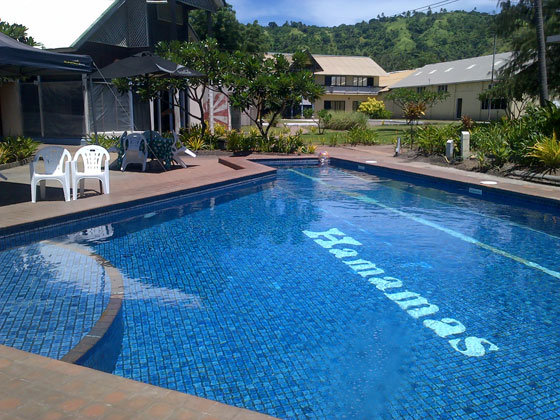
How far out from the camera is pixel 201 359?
4062 millimetres

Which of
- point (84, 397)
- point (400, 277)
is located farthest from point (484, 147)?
point (84, 397)

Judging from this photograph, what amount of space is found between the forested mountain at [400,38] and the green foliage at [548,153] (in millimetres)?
72570

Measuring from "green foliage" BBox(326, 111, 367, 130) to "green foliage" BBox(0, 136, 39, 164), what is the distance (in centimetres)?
1940

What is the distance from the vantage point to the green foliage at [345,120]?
96.9 feet

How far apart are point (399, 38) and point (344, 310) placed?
121161 mm

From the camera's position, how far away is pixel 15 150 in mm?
13258

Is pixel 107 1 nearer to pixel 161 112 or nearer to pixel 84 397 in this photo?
pixel 161 112

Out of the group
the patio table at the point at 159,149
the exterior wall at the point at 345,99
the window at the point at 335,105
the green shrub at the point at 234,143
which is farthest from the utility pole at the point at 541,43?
the window at the point at 335,105

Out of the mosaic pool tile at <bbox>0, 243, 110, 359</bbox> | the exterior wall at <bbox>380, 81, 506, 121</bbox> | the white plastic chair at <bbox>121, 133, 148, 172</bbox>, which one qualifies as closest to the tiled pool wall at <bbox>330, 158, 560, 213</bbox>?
the white plastic chair at <bbox>121, 133, 148, 172</bbox>

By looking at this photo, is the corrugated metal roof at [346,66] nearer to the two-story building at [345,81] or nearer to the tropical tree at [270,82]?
the two-story building at [345,81]

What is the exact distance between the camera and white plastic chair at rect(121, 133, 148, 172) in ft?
41.5

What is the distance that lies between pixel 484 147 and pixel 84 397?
13.6 metres

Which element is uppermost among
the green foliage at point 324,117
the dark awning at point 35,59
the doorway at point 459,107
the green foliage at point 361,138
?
the doorway at point 459,107

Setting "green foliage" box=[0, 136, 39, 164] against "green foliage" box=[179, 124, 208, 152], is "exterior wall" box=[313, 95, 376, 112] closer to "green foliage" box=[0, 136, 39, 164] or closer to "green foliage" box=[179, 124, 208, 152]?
"green foliage" box=[179, 124, 208, 152]
